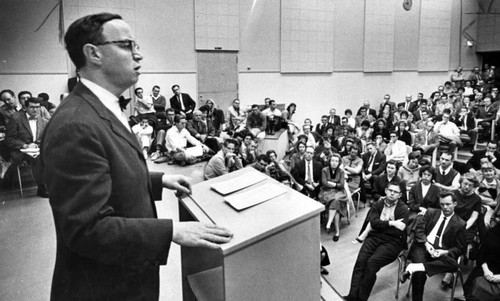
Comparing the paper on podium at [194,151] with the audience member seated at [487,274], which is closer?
the audience member seated at [487,274]

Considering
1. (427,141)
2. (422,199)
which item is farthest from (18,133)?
(427,141)

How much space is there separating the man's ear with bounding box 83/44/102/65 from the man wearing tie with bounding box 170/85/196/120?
27.0ft

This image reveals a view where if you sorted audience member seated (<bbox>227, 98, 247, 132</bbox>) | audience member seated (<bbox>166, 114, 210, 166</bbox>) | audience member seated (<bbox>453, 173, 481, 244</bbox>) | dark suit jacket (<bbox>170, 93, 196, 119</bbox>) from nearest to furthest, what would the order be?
audience member seated (<bbox>453, 173, 481, 244</bbox>)
audience member seated (<bbox>166, 114, 210, 166</bbox>)
dark suit jacket (<bbox>170, 93, 196, 119</bbox>)
audience member seated (<bbox>227, 98, 247, 132</bbox>)

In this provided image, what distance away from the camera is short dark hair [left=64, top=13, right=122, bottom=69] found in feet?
3.55

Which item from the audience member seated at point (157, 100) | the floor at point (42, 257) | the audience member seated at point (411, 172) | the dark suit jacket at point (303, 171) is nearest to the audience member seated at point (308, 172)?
the dark suit jacket at point (303, 171)

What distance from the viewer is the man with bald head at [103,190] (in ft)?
2.99

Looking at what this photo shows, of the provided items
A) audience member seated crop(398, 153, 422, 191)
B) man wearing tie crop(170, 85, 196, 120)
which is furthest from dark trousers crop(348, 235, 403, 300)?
man wearing tie crop(170, 85, 196, 120)

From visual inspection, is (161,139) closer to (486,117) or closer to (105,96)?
(105,96)

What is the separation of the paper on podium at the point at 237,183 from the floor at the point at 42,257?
6.43 ft

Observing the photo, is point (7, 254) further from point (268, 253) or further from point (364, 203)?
point (364, 203)

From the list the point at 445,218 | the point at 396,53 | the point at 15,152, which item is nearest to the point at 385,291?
the point at 445,218

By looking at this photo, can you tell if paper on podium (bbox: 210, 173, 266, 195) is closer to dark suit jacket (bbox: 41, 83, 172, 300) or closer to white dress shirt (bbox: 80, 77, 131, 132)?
dark suit jacket (bbox: 41, 83, 172, 300)

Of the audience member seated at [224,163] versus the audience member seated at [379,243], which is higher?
the audience member seated at [224,163]

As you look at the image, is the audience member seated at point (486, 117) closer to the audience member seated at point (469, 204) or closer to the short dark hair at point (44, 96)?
the audience member seated at point (469, 204)
